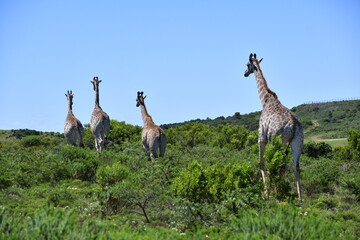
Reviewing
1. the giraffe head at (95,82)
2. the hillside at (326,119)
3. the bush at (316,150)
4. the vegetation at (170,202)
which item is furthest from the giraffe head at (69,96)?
the hillside at (326,119)

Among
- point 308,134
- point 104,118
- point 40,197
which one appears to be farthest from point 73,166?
point 308,134

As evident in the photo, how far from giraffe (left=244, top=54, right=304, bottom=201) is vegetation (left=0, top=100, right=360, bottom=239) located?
0.52m

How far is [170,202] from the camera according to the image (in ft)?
31.8

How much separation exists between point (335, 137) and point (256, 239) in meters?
57.4

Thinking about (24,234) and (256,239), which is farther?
(24,234)

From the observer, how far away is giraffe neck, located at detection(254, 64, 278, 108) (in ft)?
42.0

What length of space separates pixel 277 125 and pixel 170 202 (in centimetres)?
351

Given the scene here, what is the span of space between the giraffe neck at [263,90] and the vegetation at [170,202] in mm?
2153

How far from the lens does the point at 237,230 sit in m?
6.59

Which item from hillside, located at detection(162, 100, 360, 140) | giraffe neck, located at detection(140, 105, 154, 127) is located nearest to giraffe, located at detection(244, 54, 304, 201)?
giraffe neck, located at detection(140, 105, 154, 127)

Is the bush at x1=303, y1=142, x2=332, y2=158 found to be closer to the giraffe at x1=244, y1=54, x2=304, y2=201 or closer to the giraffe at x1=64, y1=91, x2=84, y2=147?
the giraffe at x1=64, y1=91, x2=84, y2=147

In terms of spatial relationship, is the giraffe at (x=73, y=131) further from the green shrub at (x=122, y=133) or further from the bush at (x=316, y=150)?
the bush at (x=316, y=150)

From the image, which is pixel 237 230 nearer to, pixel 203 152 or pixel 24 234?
pixel 24 234

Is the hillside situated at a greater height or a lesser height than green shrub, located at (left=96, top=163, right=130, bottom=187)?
greater
